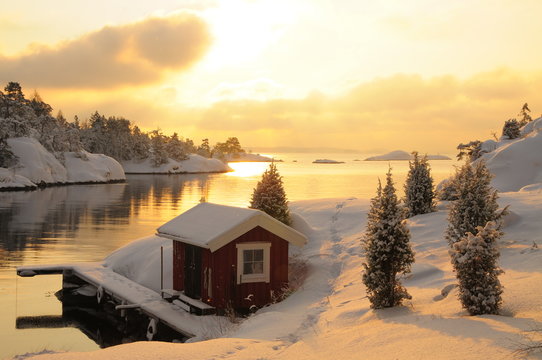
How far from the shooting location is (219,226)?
19188 mm

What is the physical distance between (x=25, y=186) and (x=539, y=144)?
8105 cm

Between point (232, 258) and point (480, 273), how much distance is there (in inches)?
385

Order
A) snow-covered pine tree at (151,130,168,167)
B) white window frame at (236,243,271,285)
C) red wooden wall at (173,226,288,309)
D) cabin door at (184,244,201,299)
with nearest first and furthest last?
red wooden wall at (173,226,288,309)
white window frame at (236,243,271,285)
cabin door at (184,244,201,299)
snow-covered pine tree at (151,130,168,167)

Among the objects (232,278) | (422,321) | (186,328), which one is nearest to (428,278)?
(422,321)

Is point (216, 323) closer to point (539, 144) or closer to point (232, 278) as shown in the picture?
point (232, 278)

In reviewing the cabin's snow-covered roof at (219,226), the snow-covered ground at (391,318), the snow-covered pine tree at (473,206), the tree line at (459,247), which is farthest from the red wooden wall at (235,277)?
the snow-covered pine tree at (473,206)

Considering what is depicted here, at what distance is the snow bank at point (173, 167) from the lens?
503 ft

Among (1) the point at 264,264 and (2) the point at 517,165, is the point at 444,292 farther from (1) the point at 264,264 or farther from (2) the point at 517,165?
(2) the point at 517,165

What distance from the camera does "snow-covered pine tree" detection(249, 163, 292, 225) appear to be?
86.1 ft

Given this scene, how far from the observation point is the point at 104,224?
50000 millimetres

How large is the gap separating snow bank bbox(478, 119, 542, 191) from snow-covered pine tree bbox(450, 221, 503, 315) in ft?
78.9

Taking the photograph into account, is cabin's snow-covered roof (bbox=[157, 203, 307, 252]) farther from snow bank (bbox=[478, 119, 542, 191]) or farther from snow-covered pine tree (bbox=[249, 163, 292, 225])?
snow bank (bbox=[478, 119, 542, 191])

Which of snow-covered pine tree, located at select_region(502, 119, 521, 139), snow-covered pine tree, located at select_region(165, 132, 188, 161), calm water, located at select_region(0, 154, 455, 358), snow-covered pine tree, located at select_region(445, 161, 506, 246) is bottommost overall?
calm water, located at select_region(0, 154, 455, 358)

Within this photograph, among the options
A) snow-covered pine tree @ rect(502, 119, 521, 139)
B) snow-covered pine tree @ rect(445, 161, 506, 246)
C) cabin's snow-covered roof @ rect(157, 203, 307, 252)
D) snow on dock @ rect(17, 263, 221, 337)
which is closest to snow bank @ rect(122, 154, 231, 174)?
snow-covered pine tree @ rect(502, 119, 521, 139)
